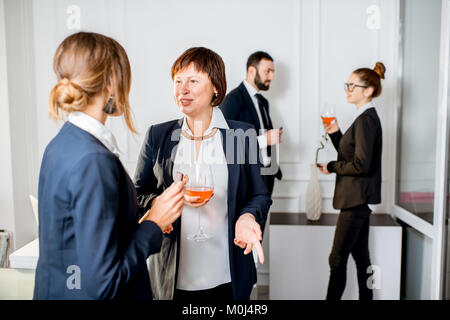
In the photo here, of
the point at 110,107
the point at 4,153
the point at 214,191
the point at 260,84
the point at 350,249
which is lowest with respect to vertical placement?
the point at 350,249

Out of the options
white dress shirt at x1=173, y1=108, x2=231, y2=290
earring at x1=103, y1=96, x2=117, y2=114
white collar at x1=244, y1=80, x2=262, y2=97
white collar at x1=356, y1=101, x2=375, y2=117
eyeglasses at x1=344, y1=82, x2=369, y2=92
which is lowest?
white dress shirt at x1=173, y1=108, x2=231, y2=290

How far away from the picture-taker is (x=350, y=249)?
1.76 metres

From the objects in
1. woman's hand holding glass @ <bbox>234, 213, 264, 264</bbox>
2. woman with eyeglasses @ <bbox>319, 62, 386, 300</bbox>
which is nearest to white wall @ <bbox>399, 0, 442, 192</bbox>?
woman with eyeglasses @ <bbox>319, 62, 386, 300</bbox>

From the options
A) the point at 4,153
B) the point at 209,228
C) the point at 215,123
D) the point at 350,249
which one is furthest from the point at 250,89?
the point at 350,249

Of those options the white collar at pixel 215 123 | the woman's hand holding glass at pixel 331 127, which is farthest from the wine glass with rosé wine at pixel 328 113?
the white collar at pixel 215 123

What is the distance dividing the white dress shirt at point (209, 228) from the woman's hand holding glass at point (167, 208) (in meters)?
0.26

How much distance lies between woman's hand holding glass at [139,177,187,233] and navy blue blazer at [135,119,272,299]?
22 cm

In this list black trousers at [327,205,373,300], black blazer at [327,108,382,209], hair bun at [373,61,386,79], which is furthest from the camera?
black trousers at [327,205,373,300]

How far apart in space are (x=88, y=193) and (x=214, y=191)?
0.50 m

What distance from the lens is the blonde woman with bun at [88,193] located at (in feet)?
2.13

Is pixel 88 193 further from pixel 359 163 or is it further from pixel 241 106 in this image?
pixel 359 163

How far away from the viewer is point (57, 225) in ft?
2.24

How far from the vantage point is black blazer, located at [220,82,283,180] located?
120 cm

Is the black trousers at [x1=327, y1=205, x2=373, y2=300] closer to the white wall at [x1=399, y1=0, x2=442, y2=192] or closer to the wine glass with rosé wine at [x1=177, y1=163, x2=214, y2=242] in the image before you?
the white wall at [x1=399, y1=0, x2=442, y2=192]
